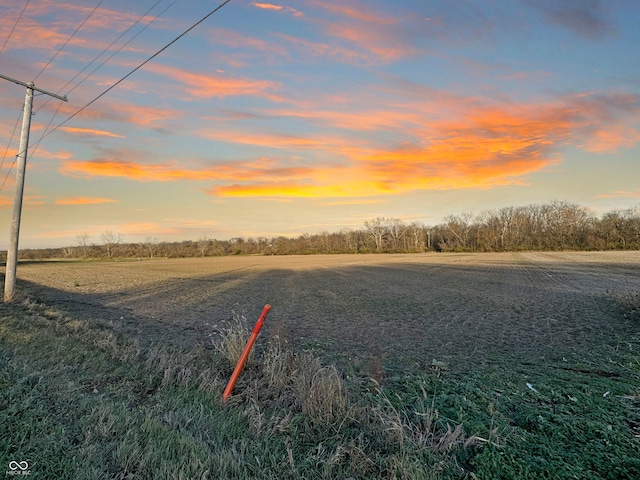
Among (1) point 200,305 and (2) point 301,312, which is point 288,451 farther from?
(1) point 200,305

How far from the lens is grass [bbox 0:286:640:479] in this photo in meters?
3.70

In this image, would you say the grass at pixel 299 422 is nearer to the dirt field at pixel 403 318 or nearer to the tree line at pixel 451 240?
the dirt field at pixel 403 318

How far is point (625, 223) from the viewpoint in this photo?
88312 mm

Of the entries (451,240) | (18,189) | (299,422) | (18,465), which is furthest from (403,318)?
(451,240)

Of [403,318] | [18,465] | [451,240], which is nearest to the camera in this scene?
[18,465]

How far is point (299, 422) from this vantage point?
15.8 ft

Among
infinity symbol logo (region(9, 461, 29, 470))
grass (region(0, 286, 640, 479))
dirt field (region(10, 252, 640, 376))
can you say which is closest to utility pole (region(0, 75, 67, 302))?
dirt field (region(10, 252, 640, 376))

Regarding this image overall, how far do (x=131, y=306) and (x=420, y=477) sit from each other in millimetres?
18406

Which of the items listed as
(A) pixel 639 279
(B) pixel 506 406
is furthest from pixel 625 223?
(B) pixel 506 406

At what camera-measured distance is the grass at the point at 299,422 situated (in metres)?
3.70

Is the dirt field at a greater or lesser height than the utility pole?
lesser

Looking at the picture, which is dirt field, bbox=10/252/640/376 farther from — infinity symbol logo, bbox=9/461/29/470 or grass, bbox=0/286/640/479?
infinity symbol logo, bbox=9/461/29/470

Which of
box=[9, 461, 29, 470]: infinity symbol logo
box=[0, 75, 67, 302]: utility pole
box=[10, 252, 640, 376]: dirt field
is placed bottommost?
box=[10, 252, 640, 376]: dirt field

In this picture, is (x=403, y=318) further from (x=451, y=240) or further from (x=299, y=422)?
(x=451, y=240)
